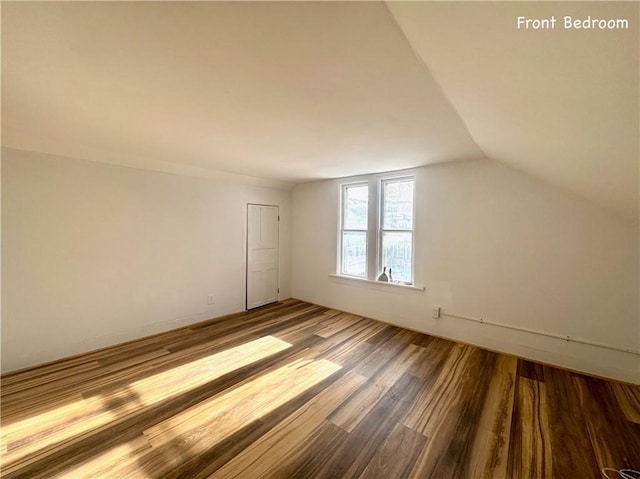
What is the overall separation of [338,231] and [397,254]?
112 cm

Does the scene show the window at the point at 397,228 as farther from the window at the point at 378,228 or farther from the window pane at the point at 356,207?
the window pane at the point at 356,207

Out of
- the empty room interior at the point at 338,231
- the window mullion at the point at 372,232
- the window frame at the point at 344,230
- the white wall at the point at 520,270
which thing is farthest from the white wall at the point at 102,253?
the white wall at the point at 520,270

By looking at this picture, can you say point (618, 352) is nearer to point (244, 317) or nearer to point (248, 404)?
point (248, 404)

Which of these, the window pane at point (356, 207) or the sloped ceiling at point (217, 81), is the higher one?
the sloped ceiling at point (217, 81)

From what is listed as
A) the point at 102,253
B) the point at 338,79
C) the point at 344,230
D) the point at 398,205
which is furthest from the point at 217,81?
the point at 344,230

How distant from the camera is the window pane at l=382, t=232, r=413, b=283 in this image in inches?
146

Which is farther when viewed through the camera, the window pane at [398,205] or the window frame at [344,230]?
the window frame at [344,230]

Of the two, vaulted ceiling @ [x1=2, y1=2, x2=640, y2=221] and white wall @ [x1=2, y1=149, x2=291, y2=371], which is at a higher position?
vaulted ceiling @ [x1=2, y1=2, x2=640, y2=221]

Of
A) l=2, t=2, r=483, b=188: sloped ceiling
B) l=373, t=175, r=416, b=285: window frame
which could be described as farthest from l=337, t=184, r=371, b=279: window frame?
l=2, t=2, r=483, b=188: sloped ceiling

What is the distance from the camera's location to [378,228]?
3949 mm

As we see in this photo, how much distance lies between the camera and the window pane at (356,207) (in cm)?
418

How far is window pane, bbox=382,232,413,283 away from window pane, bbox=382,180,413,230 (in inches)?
5.5

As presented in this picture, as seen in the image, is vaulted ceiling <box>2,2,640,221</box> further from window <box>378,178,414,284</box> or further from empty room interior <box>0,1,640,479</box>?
window <box>378,178,414,284</box>

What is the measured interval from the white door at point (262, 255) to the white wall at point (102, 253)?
0.36 metres
